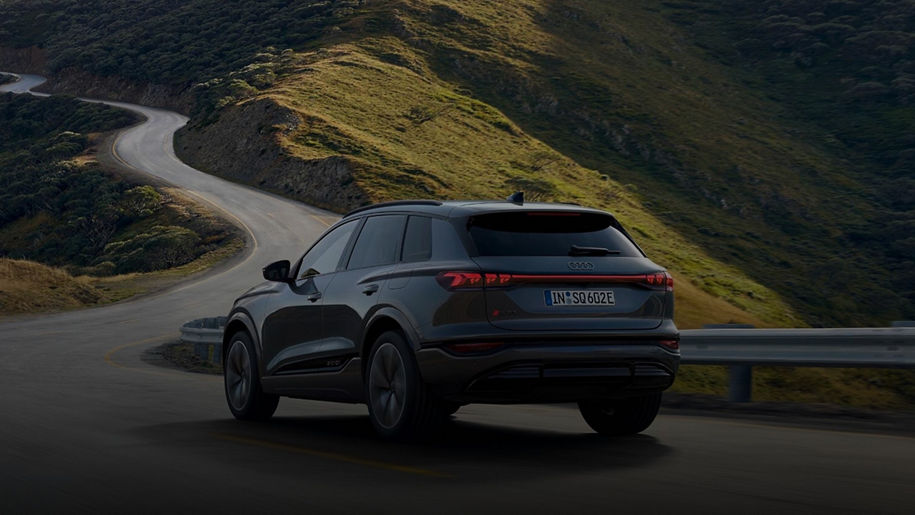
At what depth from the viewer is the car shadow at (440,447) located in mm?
7203

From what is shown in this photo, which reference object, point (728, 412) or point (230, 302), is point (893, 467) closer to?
point (728, 412)

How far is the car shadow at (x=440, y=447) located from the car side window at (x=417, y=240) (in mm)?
1230

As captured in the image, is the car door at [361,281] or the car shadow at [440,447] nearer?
the car shadow at [440,447]

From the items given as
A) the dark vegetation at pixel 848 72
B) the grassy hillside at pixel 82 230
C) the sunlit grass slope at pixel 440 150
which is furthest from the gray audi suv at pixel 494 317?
the dark vegetation at pixel 848 72

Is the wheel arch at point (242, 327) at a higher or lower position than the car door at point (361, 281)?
lower

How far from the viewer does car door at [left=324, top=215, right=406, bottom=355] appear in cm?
859

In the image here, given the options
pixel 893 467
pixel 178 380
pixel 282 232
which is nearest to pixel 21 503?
pixel 893 467

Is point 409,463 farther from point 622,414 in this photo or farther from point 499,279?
point 622,414

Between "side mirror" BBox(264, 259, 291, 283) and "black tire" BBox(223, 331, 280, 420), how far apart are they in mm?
740

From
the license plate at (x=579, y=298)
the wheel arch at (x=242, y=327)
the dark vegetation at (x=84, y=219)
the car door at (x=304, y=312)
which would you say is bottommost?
the dark vegetation at (x=84, y=219)

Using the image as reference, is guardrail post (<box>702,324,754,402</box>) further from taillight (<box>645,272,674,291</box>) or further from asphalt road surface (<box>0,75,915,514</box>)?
taillight (<box>645,272,674,291</box>)

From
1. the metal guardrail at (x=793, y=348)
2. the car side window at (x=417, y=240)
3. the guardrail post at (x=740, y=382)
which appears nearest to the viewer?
the car side window at (x=417, y=240)

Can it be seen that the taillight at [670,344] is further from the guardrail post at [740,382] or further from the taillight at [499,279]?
the guardrail post at [740,382]

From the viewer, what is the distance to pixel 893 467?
704cm
